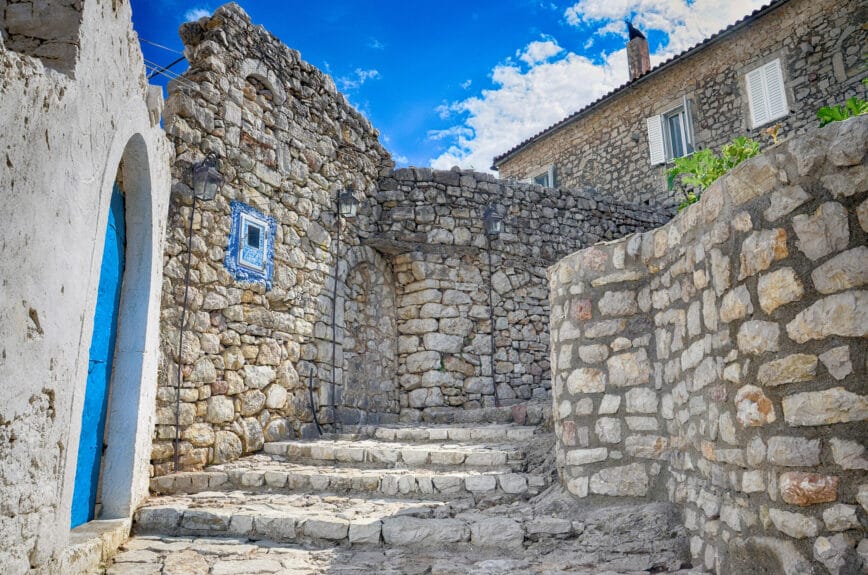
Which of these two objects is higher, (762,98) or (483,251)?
(762,98)

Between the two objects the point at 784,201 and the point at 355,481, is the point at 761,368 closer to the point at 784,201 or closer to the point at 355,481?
the point at 784,201

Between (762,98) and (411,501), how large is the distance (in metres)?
10.2

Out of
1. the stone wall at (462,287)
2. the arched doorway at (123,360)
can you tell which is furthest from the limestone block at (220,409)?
the stone wall at (462,287)

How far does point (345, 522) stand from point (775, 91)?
10.8m

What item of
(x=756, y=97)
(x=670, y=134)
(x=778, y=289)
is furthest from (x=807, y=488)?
(x=670, y=134)

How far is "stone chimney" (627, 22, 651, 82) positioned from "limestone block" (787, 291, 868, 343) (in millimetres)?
13159

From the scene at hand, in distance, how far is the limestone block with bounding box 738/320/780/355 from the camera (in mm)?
2273

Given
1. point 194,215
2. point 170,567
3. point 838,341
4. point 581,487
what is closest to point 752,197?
point 838,341

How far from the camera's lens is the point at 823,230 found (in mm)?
2129

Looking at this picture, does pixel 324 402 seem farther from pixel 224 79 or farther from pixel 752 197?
pixel 752 197

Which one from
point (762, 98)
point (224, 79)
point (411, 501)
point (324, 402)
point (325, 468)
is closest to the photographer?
point (411, 501)

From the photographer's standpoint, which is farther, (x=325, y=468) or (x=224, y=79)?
(x=224, y=79)

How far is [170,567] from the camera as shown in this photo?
3432 mm

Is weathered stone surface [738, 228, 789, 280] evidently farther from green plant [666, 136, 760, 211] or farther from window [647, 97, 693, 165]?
window [647, 97, 693, 165]
